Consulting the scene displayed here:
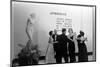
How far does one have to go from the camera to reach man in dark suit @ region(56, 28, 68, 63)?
2.01 metres

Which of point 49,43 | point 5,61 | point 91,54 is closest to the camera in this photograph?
point 5,61

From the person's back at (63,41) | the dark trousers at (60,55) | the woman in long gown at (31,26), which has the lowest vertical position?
the dark trousers at (60,55)

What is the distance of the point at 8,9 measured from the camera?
1.85 m

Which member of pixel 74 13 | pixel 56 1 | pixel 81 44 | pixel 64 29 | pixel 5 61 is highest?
pixel 56 1

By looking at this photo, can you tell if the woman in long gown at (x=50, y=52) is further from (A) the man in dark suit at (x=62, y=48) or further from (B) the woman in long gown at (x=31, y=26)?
(B) the woman in long gown at (x=31, y=26)

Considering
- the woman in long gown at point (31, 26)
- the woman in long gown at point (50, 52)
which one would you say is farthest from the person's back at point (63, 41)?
the woman in long gown at point (31, 26)

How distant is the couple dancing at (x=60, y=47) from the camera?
6.51ft

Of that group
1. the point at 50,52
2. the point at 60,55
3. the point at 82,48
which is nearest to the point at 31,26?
the point at 50,52

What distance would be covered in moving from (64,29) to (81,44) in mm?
267

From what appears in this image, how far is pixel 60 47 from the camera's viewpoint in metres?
2.01

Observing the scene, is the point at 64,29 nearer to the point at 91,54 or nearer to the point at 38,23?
the point at 38,23

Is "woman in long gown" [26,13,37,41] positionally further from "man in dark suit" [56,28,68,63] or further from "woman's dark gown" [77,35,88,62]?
"woman's dark gown" [77,35,88,62]

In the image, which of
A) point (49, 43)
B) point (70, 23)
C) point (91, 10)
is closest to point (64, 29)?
point (70, 23)

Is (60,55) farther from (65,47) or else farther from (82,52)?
(82,52)
